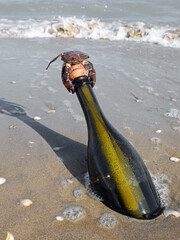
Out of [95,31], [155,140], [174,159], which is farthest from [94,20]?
[174,159]

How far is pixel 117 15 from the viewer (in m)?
13.8

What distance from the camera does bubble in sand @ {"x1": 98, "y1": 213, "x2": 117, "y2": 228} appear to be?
1771mm

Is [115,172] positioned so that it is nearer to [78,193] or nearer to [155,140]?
[78,193]

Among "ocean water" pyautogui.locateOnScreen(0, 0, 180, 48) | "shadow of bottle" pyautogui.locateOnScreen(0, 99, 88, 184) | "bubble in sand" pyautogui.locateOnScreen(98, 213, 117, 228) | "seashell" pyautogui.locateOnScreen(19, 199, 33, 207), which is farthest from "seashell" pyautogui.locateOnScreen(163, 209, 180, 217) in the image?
"ocean water" pyautogui.locateOnScreen(0, 0, 180, 48)

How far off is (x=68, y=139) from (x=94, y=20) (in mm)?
10172

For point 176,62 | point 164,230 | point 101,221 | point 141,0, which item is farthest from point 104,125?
point 141,0

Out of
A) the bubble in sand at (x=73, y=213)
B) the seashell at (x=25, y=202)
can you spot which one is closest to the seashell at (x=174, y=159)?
the bubble in sand at (x=73, y=213)

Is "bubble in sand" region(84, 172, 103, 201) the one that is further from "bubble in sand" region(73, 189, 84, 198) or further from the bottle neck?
the bottle neck

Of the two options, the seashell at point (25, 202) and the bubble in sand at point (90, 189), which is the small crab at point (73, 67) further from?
the seashell at point (25, 202)

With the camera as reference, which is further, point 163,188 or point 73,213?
point 163,188

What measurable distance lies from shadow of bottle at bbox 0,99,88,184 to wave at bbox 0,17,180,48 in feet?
19.9

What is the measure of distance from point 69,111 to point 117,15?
11437 millimetres

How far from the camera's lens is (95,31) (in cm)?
991

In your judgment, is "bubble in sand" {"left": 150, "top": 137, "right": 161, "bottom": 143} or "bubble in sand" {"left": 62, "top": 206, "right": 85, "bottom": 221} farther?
"bubble in sand" {"left": 150, "top": 137, "right": 161, "bottom": 143}
